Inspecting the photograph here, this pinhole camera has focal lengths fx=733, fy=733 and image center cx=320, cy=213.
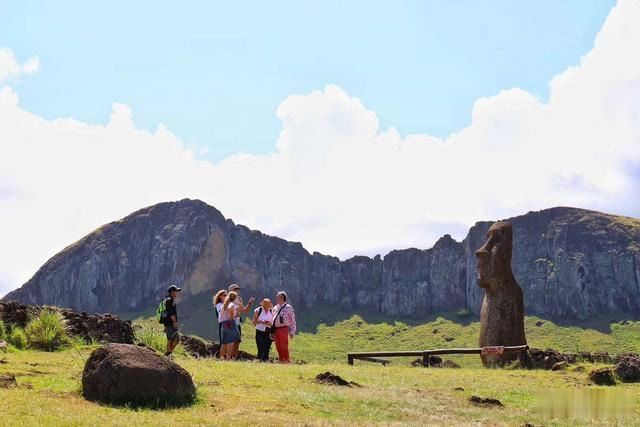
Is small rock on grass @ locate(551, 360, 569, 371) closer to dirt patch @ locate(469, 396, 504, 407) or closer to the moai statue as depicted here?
the moai statue

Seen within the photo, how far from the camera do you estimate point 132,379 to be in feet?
41.2

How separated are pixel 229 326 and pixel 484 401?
10.3 m

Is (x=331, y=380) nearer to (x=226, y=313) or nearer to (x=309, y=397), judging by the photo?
(x=309, y=397)

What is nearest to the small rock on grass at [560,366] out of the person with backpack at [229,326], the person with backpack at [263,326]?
the person with backpack at [263,326]

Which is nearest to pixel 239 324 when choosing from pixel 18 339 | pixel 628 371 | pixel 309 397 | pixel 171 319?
pixel 171 319

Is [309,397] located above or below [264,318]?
below

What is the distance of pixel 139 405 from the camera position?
1245 cm

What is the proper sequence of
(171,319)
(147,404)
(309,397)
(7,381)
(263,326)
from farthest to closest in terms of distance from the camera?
(263,326) < (171,319) < (309,397) < (7,381) < (147,404)

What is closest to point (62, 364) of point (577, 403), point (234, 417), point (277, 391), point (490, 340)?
point (277, 391)

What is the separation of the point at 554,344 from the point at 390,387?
171068 mm

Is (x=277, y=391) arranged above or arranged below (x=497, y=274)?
below

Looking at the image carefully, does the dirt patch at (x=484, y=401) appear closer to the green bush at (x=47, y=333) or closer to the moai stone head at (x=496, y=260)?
the green bush at (x=47, y=333)

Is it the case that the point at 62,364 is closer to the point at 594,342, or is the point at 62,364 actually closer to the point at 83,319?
the point at 83,319

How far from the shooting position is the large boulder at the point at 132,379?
41.2 ft
